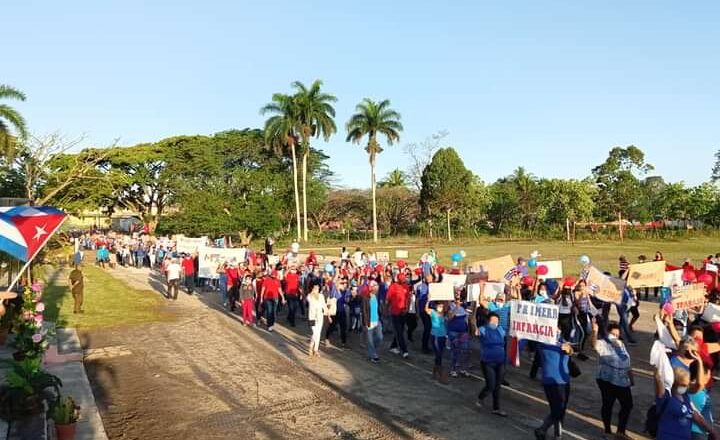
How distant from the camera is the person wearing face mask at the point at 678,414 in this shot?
554 cm

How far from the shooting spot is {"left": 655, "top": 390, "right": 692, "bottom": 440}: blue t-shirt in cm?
555

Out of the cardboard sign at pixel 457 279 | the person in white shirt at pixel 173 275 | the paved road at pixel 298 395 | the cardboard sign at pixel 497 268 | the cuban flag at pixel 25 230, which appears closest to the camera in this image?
the paved road at pixel 298 395

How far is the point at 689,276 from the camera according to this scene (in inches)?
558

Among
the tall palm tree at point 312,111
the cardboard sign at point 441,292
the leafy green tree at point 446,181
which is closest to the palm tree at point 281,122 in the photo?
the tall palm tree at point 312,111

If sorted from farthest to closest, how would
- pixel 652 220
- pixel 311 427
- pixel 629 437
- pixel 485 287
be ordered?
pixel 652 220
pixel 485 287
pixel 311 427
pixel 629 437

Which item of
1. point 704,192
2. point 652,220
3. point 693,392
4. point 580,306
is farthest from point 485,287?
point 652,220

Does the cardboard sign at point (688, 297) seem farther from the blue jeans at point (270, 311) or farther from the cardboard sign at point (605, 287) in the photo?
the blue jeans at point (270, 311)

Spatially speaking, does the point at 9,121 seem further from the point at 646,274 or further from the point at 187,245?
the point at 646,274

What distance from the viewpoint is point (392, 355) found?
40.2 feet

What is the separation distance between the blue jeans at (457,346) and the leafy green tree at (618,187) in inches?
2207

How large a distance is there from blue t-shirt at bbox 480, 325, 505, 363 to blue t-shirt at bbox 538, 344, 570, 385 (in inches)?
34.6

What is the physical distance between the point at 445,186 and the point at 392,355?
46.8 meters

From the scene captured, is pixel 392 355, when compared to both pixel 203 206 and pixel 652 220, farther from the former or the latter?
pixel 652 220

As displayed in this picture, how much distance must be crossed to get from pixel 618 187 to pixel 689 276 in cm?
5041
